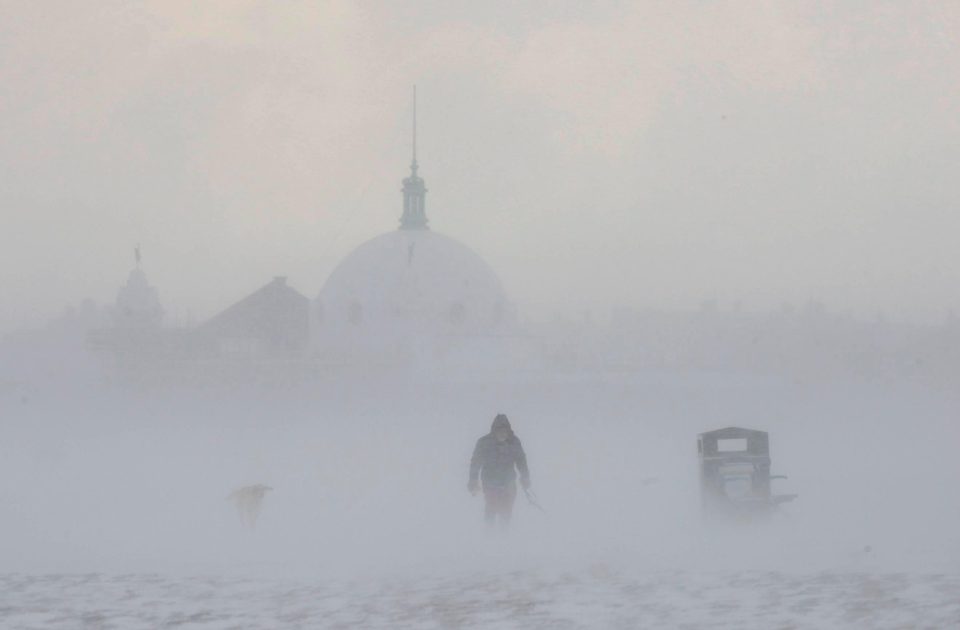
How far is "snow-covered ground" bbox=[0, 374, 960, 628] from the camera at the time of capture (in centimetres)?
837

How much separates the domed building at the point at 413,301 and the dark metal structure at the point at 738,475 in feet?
213

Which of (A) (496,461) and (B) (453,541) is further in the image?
(B) (453,541)

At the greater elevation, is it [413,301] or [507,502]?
[413,301]

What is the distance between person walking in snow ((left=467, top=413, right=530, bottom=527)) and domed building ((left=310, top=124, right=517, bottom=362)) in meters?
65.1

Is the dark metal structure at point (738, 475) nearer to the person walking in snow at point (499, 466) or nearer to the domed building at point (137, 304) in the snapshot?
the person walking in snow at point (499, 466)

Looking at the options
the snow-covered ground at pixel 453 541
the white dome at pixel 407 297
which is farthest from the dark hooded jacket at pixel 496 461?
the white dome at pixel 407 297

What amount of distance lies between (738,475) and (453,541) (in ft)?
9.22

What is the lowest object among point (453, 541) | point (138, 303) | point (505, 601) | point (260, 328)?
point (505, 601)

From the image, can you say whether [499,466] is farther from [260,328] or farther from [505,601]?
[260,328]

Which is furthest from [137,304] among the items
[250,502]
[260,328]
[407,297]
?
[250,502]

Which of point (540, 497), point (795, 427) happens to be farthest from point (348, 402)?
point (540, 497)

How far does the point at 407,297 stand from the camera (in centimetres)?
8006

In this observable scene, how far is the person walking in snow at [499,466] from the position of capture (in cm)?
1216

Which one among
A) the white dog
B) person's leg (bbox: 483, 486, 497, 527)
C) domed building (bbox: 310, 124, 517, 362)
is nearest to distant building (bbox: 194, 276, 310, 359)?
domed building (bbox: 310, 124, 517, 362)
